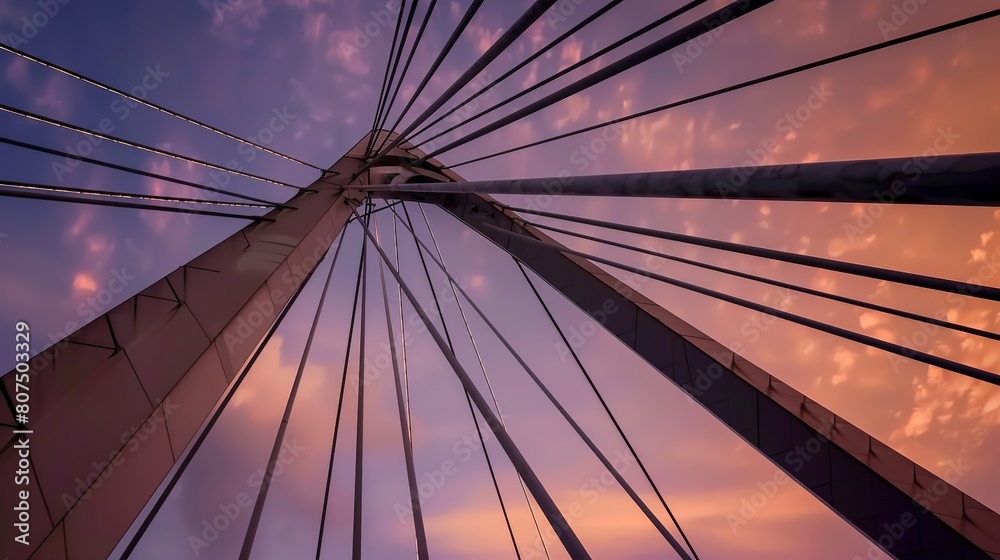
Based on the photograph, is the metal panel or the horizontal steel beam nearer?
the horizontal steel beam

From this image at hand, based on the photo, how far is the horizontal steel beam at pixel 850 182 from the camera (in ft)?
4.31

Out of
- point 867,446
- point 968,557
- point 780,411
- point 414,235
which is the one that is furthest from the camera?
point 414,235

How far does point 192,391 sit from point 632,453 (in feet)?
18.3

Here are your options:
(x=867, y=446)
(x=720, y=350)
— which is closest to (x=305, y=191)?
(x=720, y=350)

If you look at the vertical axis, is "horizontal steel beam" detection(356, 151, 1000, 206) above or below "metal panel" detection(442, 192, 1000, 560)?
above

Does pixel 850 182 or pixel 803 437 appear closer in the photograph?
pixel 850 182

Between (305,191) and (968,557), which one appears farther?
(305,191)

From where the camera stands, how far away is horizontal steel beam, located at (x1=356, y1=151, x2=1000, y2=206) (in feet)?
4.31

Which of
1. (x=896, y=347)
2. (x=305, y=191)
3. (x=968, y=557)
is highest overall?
(x=305, y=191)

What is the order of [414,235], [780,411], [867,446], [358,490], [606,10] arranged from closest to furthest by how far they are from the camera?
1. [606,10]
2. [358,490]
3. [867,446]
4. [780,411]
5. [414,235]

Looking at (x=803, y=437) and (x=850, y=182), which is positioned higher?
(x=850, y=182)

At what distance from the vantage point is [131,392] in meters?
3.98

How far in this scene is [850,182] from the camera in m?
1.52

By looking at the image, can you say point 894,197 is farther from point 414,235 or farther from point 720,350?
point 414,235
